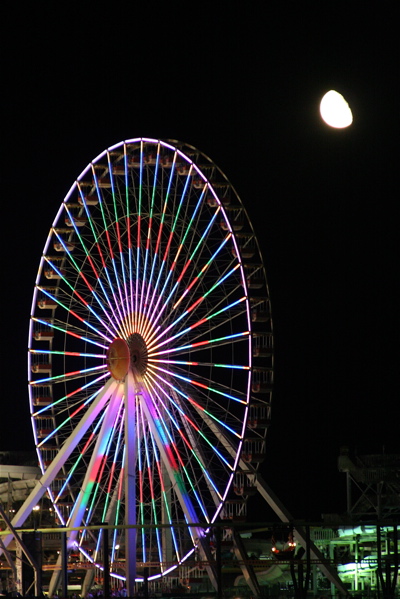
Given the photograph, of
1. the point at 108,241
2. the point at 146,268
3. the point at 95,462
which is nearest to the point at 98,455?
the point at 95,462

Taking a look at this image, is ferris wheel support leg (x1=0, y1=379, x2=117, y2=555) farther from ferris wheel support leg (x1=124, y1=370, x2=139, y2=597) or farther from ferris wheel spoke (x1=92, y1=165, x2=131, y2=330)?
ferris wheel spoke (x1=92, y1=165, x2=131, y2=330)

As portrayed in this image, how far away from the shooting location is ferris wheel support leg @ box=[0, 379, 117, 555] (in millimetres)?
43312

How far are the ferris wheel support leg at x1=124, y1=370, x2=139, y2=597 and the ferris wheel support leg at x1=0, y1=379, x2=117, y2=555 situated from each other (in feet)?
3.75

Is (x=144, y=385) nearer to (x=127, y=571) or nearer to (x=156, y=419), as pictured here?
(x=156, y=419)

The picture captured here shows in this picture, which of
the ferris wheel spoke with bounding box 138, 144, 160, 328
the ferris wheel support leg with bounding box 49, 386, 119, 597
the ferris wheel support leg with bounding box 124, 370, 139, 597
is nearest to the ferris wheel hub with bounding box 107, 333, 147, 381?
the ferris wheel support leg with bounding box 124, 370, 139, 597

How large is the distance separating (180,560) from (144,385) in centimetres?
635

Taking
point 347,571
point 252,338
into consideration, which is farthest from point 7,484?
point 252,338

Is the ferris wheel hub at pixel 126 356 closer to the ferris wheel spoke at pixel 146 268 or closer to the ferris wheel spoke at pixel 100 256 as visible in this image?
the ferris wheel spoke at pixel 146 268

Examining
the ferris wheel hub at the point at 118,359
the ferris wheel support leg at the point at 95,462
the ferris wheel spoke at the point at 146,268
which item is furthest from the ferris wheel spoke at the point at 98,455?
the ferris wheel spoke at the point at 146,268

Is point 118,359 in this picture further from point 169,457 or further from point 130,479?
point 130,479

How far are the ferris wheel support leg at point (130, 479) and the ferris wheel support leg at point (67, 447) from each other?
1144mm

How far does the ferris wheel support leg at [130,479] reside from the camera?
40812 mm

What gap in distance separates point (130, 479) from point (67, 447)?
426cm

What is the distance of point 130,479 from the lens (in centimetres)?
4134
